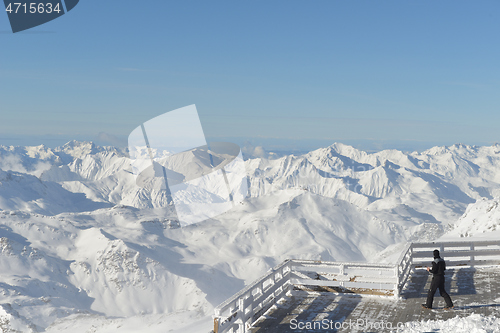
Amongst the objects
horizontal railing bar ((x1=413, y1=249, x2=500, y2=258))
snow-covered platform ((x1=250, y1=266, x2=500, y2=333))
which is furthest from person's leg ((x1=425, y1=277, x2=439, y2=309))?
horizontal railing bar ((x1=413, y1=249, x2=500, y2=258))

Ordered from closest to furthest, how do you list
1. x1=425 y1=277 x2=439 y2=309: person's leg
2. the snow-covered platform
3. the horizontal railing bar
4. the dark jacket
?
the snow-covered platform < x1=425 y1=277 x2=439 y2=309: person's leg < the dark jacket < the horizontal railing bar

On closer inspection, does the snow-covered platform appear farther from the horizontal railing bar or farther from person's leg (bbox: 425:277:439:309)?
the horizontal railing bar

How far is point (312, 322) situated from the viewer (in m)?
12.9

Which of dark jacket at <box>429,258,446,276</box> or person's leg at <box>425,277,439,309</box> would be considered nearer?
person's leg at <box>425,277,439,309</box>

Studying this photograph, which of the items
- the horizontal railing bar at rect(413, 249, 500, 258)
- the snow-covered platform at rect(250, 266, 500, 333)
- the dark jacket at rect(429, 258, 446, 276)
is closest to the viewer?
the snow-covered platform at rect(250, 266, 500, 333)

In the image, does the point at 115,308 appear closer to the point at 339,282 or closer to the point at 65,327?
the point at 65,327

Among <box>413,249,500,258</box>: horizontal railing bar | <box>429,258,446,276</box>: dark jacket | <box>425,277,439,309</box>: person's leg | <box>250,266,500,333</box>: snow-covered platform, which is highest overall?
<box>429,258,446,276</box>: dark jacket

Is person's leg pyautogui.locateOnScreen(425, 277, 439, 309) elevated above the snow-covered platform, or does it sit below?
above

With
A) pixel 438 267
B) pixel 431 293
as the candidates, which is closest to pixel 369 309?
pixel 431 293

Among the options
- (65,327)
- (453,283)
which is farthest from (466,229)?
(65,327)

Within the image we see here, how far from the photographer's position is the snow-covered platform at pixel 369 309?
1266cm

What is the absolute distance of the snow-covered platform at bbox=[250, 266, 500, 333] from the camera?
12.7 metres

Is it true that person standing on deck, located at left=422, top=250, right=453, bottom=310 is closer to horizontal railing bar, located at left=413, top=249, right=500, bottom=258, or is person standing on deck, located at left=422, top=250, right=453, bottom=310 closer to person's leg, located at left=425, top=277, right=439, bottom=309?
person's leg, located at left=425, top=277, right=439, bottom=309

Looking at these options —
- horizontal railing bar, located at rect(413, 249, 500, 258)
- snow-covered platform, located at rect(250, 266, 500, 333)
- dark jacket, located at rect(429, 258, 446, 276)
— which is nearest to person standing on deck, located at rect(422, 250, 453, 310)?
dark jacket, located at rect(429, 258, 446, 276)
